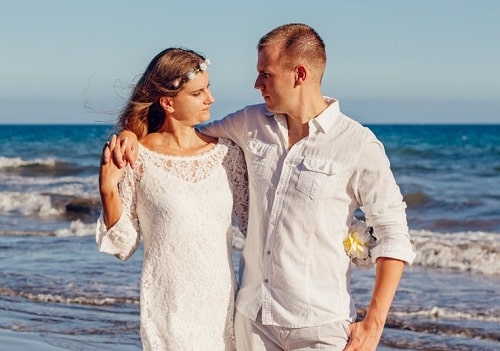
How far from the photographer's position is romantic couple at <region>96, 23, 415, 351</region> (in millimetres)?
3699

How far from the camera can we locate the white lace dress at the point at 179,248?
4.01m

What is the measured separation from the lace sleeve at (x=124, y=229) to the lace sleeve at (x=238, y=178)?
0.42 m

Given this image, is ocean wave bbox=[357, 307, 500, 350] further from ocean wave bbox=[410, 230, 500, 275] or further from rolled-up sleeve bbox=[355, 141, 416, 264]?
rolled-up sleeve bbox=[355, 141, 416, 264]

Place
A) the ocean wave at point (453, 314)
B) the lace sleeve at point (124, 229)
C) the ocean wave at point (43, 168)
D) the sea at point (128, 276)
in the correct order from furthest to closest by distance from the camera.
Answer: the ocean wave at point (43, 168) → the ocean wave at point (453, 314) → the sea at point (128, 276) → the lace sleeve at point (124, 229)

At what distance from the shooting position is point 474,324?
30.3 feet

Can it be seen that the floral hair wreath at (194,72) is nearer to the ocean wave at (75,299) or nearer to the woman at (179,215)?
the woman at (179,215)

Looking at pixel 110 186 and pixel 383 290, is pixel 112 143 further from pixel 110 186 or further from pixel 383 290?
pixel 383 290

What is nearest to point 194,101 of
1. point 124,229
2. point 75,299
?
point 124,229

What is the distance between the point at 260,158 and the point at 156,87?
584 millimetres

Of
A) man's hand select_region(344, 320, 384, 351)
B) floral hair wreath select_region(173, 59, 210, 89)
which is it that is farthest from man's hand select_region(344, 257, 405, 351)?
floral hair wreath select_region(173, 59, 210, 89)

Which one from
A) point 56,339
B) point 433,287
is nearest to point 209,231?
point 56,339

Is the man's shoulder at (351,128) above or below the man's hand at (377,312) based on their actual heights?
above

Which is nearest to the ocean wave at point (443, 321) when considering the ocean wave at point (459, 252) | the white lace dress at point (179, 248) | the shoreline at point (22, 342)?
the ocean wave at point (459, 252)

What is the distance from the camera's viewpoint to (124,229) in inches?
159
